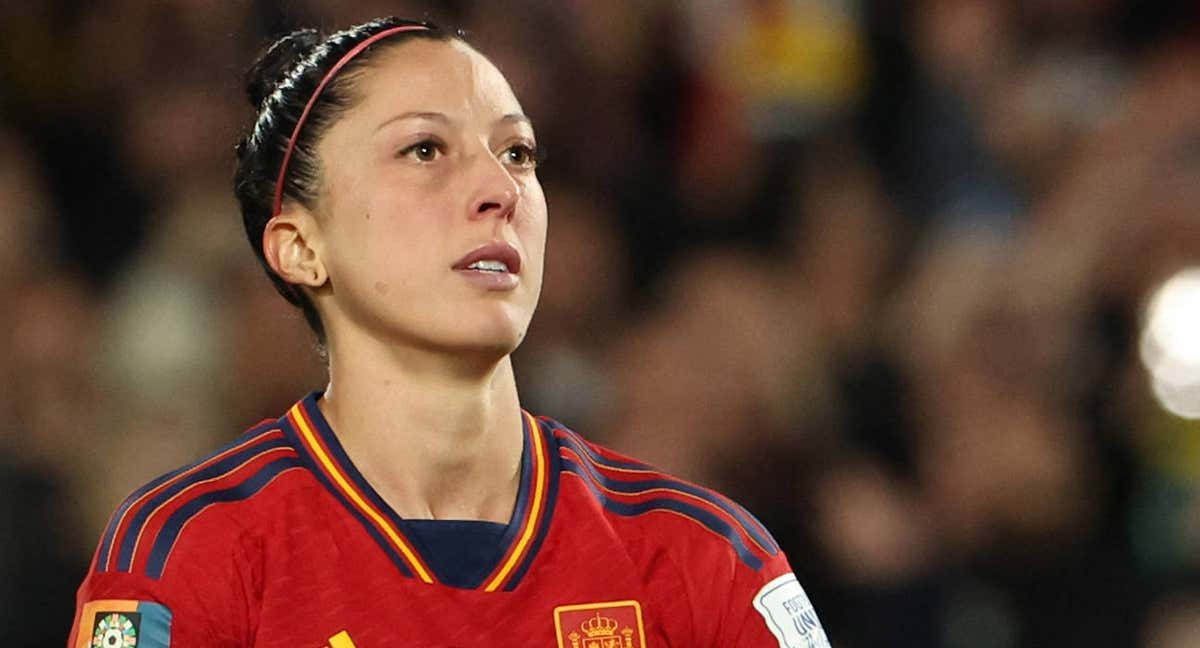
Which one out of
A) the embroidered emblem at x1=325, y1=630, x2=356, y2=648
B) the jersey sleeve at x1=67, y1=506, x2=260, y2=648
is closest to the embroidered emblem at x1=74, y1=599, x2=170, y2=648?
the jersey sleeve at x1=67, y1=506, x2=260, y2=648

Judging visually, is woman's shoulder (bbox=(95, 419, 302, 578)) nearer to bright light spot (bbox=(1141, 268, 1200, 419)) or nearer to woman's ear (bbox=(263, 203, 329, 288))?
woman's ear (bbox=(263, 203, 329, 288))

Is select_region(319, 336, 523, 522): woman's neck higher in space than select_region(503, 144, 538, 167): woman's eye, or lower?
lower

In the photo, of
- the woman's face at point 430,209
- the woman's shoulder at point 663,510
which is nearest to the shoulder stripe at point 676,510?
the woman's shoulder at point 663,510

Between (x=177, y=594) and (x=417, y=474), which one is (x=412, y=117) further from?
(x=177, y=594)

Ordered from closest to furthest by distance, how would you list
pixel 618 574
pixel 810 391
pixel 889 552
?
1. pixel 618 574
2. pixel 889 552
3. pixel 810 391

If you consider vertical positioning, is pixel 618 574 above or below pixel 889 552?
below

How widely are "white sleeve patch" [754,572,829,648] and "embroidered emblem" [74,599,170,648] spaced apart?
0.82 metres

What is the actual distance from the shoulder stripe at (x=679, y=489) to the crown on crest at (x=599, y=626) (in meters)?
0.27

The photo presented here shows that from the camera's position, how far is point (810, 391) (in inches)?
202

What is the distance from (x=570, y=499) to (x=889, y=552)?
6.97ft

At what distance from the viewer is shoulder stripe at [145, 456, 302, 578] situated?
2.42 m

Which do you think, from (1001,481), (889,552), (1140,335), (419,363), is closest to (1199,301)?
(1140,335)

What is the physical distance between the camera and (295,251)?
280 cm

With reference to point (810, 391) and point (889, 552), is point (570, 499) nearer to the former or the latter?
point (889, 552)
